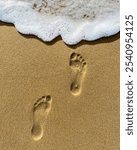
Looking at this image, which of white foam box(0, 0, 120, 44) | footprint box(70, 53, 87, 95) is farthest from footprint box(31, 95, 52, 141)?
white foam box(0, 0, 120, 44)

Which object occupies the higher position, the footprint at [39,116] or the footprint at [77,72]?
the footprint at [77,72]

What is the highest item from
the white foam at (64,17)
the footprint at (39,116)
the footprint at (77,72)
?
the white foam at (64,17)

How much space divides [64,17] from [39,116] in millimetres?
503

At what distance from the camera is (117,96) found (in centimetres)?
142

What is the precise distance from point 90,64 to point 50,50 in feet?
0.67

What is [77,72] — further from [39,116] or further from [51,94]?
[39,116]

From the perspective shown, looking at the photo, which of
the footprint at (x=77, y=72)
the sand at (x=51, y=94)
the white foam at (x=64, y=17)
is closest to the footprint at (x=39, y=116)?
the sand at (x=51, y=94)

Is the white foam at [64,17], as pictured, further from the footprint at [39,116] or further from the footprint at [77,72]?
the footprint at [39,116]

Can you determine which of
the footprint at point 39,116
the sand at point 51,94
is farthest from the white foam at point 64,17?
the footprint at point 39,116

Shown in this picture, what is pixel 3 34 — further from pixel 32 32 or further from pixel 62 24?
pixel 62 24

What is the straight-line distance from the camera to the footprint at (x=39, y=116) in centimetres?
143

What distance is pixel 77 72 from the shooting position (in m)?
1.43

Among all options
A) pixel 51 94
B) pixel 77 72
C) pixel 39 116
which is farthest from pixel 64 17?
pixel 39 116

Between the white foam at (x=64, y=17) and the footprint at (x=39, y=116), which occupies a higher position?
the white foam at (x=64, y=17)
